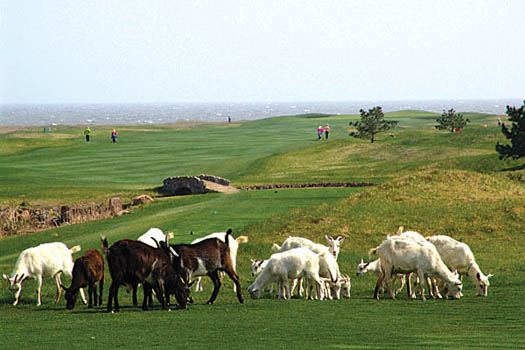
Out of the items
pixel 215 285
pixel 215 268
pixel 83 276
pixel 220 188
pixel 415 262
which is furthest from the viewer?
pixel 220 188

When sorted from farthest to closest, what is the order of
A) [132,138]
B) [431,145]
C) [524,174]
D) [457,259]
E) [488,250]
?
[132,138]
[431,145]
[524,174]
[488,250]
[457,259]

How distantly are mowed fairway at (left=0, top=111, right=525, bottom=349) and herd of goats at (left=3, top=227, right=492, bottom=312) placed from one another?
0.48m

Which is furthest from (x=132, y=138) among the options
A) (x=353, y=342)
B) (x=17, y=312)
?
(x=353, y=342)

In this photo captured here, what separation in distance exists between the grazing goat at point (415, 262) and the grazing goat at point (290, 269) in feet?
5.80

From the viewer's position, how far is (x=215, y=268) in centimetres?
1675

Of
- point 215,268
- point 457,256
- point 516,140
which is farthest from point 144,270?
point 516,140

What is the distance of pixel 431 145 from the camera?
64125 millimetres

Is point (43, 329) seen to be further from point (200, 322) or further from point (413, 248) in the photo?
point (413, 248)

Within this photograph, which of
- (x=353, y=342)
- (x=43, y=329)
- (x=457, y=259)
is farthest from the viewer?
(x=457, y=259)

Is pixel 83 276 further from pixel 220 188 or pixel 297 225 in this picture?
pixel 220 188

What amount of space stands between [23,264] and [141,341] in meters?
7.49

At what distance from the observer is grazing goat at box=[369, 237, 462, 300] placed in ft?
57.5

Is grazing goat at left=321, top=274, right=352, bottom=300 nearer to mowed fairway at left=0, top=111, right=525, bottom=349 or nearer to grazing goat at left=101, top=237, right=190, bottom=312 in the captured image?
mowed fairway at left=0, top=111, right=525, bottom=349

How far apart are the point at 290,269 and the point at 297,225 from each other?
425 inches
